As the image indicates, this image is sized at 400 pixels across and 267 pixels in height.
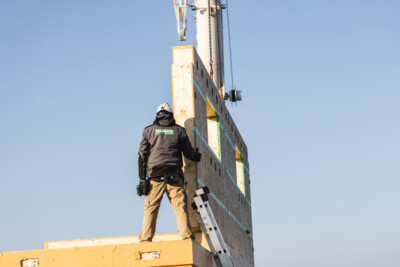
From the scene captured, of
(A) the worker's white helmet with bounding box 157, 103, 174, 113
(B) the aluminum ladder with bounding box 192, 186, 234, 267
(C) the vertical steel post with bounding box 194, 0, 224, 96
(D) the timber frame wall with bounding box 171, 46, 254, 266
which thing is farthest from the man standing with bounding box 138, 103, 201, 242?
(C) the vertical steel post with bounding box 194, 0, 224, 96

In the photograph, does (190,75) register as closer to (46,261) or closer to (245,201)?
(46,261)

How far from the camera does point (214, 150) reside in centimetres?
1341

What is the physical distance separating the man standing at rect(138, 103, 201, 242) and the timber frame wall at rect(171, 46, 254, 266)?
94cm

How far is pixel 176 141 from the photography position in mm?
9547

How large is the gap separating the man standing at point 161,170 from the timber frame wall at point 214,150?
3.09ft

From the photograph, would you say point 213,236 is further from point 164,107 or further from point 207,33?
point 207,33

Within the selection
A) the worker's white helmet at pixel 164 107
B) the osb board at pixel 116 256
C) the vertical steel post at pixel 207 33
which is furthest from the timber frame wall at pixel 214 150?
the vertical steel post at pixel 207 33

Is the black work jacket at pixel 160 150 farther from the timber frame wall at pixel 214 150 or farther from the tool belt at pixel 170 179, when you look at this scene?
the timber frame wall at pixel 214 150

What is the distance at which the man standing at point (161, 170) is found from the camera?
9320 mm

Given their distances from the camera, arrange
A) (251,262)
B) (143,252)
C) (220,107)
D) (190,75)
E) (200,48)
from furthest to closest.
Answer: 1. (200,48)
2. (251,262)
3. (220,107)
4. (190,75)
5. (143,252)

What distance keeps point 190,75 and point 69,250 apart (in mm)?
3798

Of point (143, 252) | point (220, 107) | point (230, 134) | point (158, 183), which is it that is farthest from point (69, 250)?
point (230, 134)

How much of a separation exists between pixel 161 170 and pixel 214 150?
4.13 metres

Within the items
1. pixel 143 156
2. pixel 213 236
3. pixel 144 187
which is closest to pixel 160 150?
pixel 143 156
